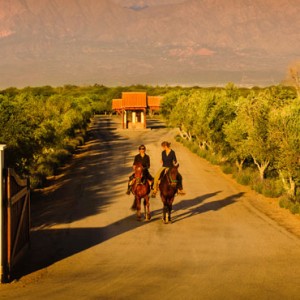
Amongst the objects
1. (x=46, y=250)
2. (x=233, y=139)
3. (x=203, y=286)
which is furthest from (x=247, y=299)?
(x=233, y=139)

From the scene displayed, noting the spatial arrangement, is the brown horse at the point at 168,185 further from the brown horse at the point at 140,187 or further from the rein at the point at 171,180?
the brown horse at the point at 140,187

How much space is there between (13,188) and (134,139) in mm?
53294

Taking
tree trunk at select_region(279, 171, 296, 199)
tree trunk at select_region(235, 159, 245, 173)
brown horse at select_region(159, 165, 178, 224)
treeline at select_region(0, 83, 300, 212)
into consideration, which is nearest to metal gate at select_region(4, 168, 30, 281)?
brown horse at select_region(159, 165, 178, 224)

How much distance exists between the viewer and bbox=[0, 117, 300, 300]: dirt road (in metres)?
11.6

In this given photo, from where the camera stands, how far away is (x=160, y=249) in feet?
51.8

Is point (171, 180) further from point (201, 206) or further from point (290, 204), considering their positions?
point (290, 204)

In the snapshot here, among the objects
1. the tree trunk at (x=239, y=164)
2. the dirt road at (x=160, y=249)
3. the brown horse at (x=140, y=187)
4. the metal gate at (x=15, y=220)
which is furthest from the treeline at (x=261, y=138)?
the metal gate at (x=15, y=220)

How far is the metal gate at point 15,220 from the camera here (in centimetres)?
1282

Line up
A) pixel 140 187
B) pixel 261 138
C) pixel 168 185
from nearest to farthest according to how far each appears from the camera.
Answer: pixel 168 185
pixel 140 187
pixel 261 138

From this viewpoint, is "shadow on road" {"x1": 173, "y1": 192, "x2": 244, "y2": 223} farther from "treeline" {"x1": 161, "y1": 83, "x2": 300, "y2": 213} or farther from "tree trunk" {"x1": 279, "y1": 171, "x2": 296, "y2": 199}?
"treeline" {"x1": 161, "y1": 83, "x2": 300, "y2": 213}

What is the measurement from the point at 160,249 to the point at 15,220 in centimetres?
412

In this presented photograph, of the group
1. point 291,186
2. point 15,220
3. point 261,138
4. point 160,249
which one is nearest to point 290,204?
point 291,186

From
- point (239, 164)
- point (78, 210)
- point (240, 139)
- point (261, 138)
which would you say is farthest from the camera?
point (239, 164)

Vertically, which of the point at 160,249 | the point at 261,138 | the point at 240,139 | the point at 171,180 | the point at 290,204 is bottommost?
the point at 290,204
